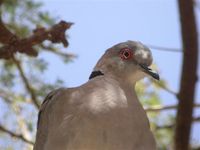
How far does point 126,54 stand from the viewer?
332 centimetres

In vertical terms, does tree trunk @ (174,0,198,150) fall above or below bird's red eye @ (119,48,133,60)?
below

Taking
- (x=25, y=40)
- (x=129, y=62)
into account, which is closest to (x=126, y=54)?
(x=129, y=62)

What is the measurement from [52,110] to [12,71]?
2.40 m

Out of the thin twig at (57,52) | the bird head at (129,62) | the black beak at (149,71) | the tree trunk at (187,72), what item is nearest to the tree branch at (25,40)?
the bird head at (129,62)

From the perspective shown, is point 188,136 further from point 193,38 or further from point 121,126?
point 121,126

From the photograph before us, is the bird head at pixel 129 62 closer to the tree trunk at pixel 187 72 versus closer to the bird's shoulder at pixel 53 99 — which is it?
the bird's shoulder at pixel 53 99

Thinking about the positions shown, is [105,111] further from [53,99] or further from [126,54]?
[126,54]

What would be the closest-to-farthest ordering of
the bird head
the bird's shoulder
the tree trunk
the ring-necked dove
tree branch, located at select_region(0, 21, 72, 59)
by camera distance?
1. the ring-necked dove
2. the bird's shoulder
3. the bird head
4. tree branch, located at select_region(0, 21, 72, 59)
5. the tree trunk

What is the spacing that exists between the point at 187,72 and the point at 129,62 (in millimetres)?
1016

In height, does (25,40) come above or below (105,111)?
above

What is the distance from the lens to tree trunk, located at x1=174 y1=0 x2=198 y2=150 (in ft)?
13.4

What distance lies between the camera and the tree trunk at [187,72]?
410 cm

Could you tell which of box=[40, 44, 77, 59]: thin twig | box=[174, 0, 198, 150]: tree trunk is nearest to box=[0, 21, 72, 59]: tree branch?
box=[174, 0, 198, 150]: tree trunk

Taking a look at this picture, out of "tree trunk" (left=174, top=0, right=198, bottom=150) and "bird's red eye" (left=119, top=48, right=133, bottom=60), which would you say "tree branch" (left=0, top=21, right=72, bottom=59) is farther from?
"tree trunk" (left=174, top=0, right=198, bottom=150)
